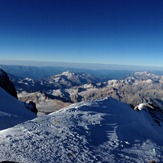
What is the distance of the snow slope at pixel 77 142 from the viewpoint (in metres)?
18.1

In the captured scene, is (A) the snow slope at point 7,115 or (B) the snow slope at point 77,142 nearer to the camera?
(B) the snow slope at point 77,142

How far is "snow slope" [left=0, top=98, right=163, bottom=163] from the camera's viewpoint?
18141 millimetres

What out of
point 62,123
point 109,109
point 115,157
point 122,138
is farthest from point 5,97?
point 115,157

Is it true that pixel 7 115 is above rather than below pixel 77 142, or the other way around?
below

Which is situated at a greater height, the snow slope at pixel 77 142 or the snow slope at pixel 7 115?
the snow slope at pixel 77 142

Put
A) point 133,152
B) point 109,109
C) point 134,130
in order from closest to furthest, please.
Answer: point 133,152 < point 134,130 < point 109,109

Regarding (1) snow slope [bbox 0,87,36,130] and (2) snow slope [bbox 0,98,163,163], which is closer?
(2) snow slope [bbox 0,98,163,163]

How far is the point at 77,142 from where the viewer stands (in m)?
21.2

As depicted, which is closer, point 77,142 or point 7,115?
point 77,142

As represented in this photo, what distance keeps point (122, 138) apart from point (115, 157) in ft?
19.7

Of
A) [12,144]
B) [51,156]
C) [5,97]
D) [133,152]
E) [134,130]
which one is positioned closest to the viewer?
[51,156]

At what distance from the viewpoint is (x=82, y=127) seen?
25.9 m

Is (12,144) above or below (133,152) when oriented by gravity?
above

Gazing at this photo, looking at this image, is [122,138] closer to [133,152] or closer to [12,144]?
[133,152]
